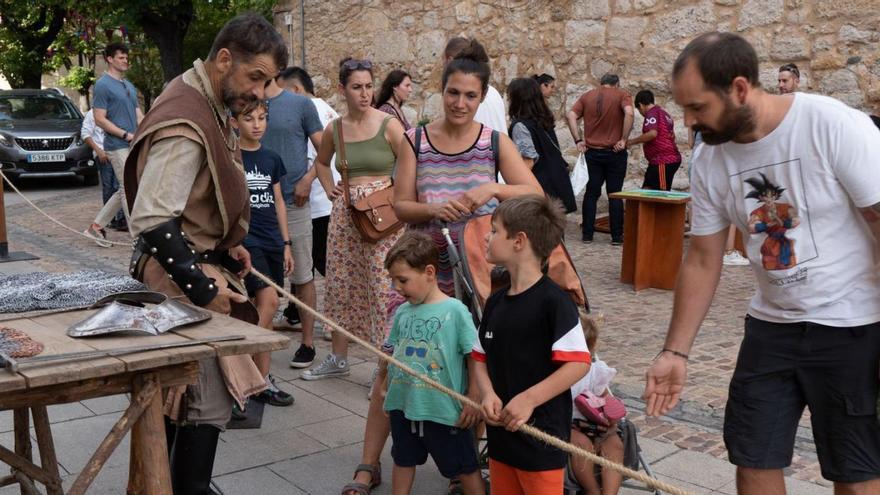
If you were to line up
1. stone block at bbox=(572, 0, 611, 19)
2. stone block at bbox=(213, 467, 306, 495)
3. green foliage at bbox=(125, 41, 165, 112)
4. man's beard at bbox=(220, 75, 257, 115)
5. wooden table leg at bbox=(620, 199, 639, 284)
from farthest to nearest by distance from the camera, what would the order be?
green foliage at bbox=(125, 41, 165, 112) < stone block at bbox=(572, 0, 611, 19) < wooden table leg at bbox=(620, 199, 639, 284) < stone block at bbox=(213, 467, 306, 495) < man's beard at bbox=(220, 75, 257, 115)

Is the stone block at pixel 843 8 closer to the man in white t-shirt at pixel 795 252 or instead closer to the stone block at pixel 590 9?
the stone block at pixel 590 9

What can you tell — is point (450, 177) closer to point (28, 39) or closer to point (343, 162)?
point (343, 162)

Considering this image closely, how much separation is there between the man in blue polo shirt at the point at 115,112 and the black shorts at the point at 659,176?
19.5 feet

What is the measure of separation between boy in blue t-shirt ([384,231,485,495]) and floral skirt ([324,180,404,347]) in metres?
1.47

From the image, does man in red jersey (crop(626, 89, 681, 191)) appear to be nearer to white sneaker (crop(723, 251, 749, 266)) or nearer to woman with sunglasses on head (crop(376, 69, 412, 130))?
white sneaker (crop(723, 251, 749, 266))

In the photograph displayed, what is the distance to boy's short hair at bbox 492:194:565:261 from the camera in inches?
131

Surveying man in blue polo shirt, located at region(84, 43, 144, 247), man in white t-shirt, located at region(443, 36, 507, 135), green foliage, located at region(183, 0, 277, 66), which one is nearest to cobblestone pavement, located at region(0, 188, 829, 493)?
man in blue polo shirt, located at region(84, 43, 144, 247)

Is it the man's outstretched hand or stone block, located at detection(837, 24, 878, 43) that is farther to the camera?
stone block, located at detection(837, 24, 878, 43)

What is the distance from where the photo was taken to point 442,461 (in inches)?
150

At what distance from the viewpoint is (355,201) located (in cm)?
551

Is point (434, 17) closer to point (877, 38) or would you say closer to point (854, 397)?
point (877, 38)

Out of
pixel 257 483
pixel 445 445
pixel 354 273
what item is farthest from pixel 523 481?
pixel 354 273

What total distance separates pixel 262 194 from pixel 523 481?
9.34 ft

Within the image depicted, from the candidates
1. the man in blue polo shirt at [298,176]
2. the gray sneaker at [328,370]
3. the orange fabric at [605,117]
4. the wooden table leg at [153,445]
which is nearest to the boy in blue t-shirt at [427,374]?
the wooden table leg at [153,445]
